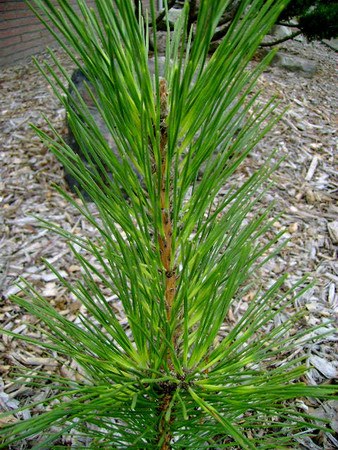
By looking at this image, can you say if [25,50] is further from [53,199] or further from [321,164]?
[321,164]

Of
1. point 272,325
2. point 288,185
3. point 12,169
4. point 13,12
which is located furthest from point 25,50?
point 272,325

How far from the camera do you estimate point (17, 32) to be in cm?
445

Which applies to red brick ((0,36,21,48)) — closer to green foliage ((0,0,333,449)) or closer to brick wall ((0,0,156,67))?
brick wall ((0,0,156,67))

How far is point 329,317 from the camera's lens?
181cm

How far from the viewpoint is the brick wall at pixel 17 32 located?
13.9 ft

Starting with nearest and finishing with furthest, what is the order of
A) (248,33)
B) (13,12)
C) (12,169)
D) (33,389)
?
(248,33)
(33,389)
(12,169)
(13,12)

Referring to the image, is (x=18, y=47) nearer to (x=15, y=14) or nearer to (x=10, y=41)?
(x=10, y=41)

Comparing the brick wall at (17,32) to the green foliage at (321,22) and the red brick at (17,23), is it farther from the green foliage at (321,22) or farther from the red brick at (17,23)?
the green foliage at (321,22)

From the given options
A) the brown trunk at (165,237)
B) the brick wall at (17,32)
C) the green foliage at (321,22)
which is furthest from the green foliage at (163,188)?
the brick wall at (17,32)

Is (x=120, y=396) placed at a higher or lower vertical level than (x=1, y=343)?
higher

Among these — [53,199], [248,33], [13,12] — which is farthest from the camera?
[13,12]

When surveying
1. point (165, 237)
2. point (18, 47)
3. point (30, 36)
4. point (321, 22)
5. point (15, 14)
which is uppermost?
point (321, 22)

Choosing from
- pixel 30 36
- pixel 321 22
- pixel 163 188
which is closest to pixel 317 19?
pixel 321 22

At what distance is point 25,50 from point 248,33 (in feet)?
16.5
